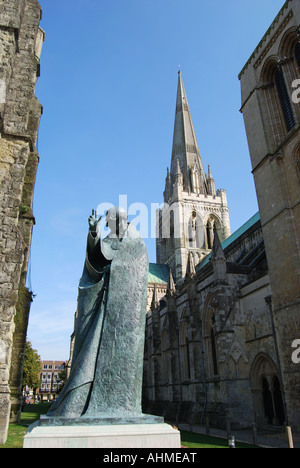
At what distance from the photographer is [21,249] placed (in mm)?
9586

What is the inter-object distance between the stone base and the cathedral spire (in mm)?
45353

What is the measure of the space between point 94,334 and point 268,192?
15713mm

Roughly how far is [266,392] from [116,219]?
1648cm

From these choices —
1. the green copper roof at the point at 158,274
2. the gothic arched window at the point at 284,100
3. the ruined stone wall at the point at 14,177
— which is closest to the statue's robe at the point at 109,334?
the ruined stone wall at the point at 14,177

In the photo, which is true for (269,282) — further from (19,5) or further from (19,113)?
(19,5)

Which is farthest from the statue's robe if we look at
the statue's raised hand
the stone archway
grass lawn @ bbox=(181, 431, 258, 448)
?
the stone archway

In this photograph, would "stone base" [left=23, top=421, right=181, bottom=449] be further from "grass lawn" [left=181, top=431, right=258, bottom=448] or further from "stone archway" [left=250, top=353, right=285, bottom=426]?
"stone archway" [left=250, top=353, right=285, bottom=426]

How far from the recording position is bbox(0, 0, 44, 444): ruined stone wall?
29.2 ft

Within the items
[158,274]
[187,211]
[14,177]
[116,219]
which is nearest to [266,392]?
[14,177]

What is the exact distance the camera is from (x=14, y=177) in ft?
34.0

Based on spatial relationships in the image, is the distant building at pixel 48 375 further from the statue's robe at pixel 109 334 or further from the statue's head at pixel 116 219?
the statue's robe at pixel 109 334

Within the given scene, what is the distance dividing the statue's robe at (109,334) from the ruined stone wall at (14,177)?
577 cm

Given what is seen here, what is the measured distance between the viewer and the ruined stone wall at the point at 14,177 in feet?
29.2

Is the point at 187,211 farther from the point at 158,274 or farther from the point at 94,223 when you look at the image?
the point at 94,223
